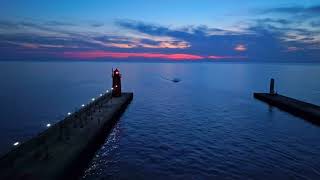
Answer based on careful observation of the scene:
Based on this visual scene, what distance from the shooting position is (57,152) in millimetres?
19609

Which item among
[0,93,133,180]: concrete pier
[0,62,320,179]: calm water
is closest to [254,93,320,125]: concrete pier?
[0,62,320,179]: calm water

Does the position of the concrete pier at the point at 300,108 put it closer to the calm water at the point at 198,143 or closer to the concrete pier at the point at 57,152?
the calm water at the point at 198,143

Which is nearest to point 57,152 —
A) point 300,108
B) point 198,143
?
point 198,143

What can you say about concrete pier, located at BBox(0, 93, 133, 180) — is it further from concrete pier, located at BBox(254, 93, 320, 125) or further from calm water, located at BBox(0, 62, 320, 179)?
concrete pier, located at BBox(254, 93, 320, 125)

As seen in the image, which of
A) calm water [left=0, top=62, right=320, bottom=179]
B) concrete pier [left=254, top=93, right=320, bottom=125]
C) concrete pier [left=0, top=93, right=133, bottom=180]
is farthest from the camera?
concrete pier [left=254, top=93, right=320, bottom=125]

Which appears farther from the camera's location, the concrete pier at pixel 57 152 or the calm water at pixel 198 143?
the calm water at pixel 198 143

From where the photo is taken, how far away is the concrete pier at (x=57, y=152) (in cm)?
1612

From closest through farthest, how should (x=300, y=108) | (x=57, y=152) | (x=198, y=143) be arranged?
(x=57, y=152), (x=198, y=143), (x=300, y=108)

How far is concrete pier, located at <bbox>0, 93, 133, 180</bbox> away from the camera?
1612 centimetres

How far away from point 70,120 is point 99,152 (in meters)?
6.47

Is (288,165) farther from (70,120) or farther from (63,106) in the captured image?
(63,106)

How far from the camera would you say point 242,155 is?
80.7ft

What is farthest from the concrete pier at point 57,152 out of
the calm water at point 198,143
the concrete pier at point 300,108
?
the concrete pier at point 300,108

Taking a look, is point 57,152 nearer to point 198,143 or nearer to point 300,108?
point 198,143
